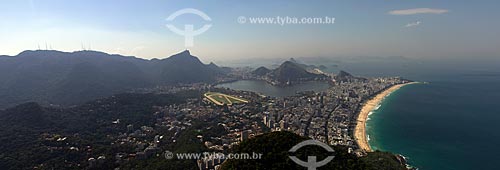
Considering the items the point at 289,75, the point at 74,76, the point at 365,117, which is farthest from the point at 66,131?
the point at 289,75

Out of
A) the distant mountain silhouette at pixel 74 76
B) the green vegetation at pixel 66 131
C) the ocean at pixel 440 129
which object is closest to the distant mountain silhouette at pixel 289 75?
Answer: the distant mountain silhouette at pixel 74 76

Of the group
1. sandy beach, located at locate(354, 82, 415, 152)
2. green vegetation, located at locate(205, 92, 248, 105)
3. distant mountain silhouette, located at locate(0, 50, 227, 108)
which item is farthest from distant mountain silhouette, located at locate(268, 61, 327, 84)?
green vegetation, located at locate(205, 92, 248, 105)

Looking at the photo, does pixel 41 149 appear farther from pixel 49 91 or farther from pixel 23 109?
pixel 49 91

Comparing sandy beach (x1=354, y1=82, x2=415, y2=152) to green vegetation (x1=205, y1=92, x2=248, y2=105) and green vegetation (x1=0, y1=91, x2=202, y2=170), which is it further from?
green vegetation (x1=205, y1=92, x2=248, y2=105)

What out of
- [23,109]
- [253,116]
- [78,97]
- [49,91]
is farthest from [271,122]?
[49,91]

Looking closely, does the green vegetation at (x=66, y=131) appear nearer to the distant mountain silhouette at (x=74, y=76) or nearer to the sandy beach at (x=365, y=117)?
the distant mountain silhouette at (x=74, y=76)
